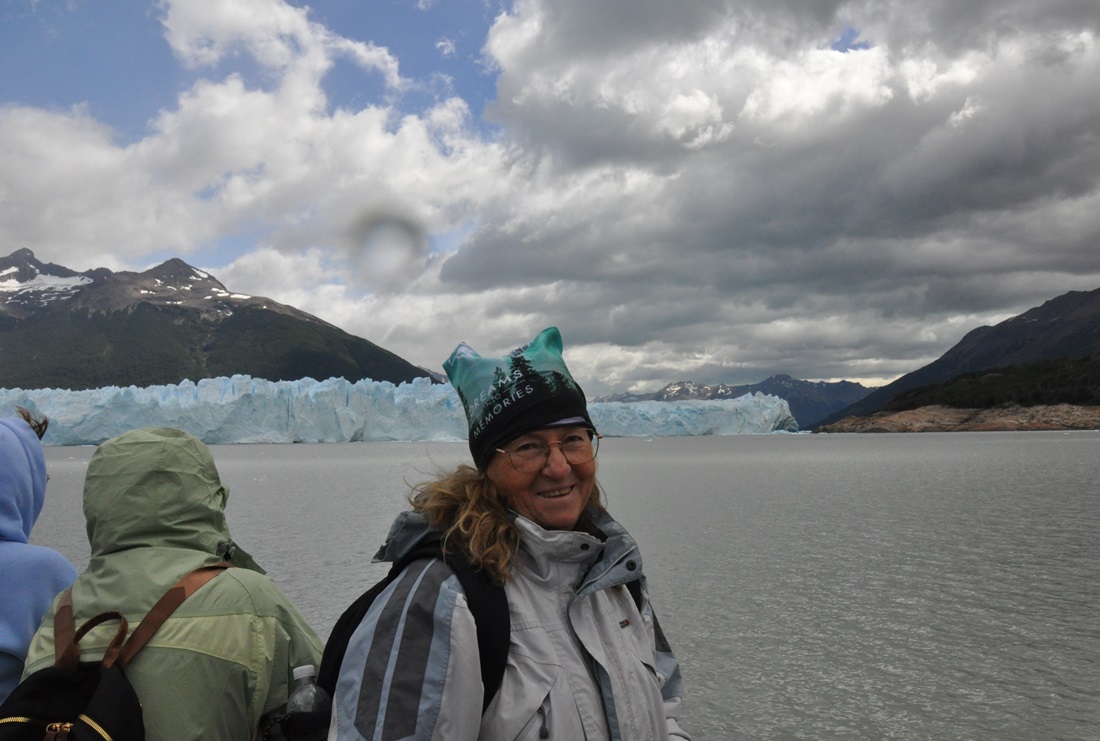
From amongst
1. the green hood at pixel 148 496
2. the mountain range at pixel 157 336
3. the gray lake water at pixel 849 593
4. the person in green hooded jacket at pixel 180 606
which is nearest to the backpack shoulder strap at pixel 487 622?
the gray lake water at pixel 849 593

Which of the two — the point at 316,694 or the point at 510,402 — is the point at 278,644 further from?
the point at 510,402

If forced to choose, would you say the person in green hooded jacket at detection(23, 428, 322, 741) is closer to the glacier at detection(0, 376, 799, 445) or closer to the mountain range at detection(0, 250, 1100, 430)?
the glacier at detection(0, 376, 799, 445)

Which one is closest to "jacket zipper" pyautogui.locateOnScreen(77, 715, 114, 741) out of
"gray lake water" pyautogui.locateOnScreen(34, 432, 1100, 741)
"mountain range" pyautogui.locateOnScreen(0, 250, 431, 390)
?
"gray lake water" pyautogui.locateOnScreen(34, 432, 1100, 741)

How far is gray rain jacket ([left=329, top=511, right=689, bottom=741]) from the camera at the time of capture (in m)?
1.40

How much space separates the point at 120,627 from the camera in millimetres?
1853

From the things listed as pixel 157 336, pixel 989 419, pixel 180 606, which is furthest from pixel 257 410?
pixel 157 336

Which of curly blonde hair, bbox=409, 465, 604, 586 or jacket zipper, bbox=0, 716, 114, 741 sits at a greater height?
curly blonde hair, bbox=409, 465, 604, 586

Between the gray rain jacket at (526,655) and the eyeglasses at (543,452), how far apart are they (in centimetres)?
16

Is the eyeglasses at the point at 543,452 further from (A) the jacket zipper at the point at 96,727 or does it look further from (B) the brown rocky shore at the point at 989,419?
(B) the brown rocky shore at the point at 989,419

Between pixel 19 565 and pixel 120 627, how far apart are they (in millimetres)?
763

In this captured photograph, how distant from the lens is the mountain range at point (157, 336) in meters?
127

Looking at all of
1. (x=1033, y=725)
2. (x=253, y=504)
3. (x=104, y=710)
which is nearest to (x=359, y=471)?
(x=253, y=504)

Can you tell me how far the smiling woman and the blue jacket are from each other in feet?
4.17

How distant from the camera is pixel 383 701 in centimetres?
139
